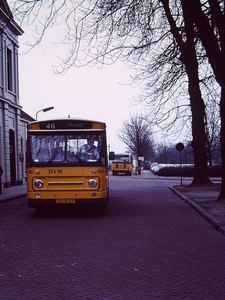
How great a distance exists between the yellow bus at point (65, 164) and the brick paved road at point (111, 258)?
2.17 feet

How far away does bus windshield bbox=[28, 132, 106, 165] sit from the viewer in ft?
40.6

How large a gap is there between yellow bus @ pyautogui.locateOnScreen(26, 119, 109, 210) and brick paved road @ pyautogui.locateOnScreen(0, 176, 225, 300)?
66 cm

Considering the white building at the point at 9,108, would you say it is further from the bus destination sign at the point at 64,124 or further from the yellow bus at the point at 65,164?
the yellow bus at the point at 65,164

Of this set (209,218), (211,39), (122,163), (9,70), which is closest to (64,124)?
(209,218)

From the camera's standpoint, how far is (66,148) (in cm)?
1247

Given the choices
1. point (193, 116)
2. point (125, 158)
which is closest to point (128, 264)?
point (193, 116)

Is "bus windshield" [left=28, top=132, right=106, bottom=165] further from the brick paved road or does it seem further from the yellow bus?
the brick paved road

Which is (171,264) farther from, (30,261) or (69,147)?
(69,147)

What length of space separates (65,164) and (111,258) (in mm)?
5589

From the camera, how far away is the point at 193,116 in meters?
23.1

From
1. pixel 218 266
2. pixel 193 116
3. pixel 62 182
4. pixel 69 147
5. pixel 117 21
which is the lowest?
pixel 218 266

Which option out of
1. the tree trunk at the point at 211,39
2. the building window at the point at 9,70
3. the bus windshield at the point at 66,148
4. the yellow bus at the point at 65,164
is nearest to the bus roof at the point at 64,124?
the yellow bus at the point at 65,164

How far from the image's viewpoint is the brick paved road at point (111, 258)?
5.24 meters

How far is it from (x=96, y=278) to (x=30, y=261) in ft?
4.92
